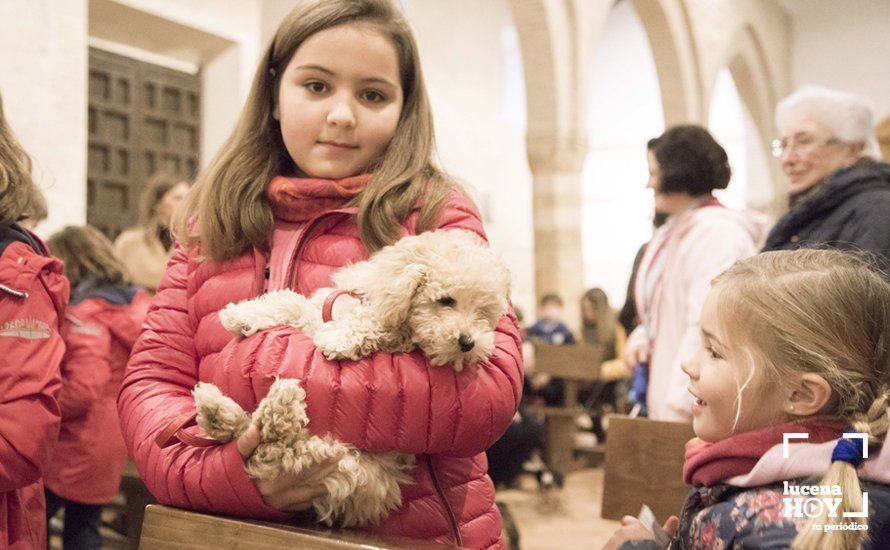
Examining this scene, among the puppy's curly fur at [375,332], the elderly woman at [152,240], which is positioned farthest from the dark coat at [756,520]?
the elderly woman at [152,240]

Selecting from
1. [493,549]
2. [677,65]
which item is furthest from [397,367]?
[677,65]

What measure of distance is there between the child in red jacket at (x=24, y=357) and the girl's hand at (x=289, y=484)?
26.4 inches

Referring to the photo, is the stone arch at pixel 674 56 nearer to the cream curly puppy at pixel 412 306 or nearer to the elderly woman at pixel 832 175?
the elderly woman at pixel 832 175

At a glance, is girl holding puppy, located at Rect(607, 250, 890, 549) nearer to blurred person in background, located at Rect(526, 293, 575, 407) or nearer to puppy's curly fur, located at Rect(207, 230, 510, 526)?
puppy's curly fur, located at Rect(207, 230, 510, 526)

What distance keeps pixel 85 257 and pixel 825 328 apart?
3.15 meters

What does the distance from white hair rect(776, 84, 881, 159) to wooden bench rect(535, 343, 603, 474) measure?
443cm

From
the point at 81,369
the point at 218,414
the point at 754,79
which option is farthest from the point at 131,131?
the point at 754,79

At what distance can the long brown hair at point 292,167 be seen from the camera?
62.9 inches

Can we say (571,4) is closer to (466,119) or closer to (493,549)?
(466,119)

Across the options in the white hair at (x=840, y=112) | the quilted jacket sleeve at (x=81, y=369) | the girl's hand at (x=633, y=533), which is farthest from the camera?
the quilted jacket sleeve at (x=81, y=369)

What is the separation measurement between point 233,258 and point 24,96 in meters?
4.08

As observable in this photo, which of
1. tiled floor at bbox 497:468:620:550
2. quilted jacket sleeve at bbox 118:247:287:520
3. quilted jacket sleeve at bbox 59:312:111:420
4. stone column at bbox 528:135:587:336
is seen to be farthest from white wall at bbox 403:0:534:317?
quilted jacket sleeve at bbox 118:247:287:520

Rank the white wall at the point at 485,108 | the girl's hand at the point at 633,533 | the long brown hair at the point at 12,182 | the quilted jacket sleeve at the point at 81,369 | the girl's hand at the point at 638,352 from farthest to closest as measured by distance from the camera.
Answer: the white wall at the point at 485,108, the girl's hand at the point at 638,352, the quilted jacket sleeve at the point at 81,369, the long brown hair at the point at 12,182, the girl's hand at the point at 633,533

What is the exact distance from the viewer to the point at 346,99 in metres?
1.64
